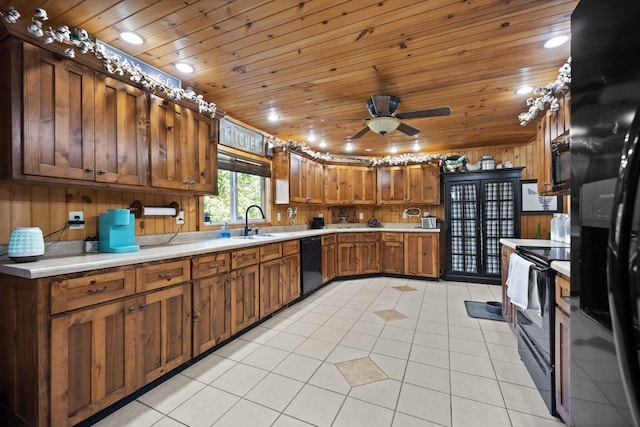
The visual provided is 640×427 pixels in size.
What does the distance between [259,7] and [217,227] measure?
7.81 ft

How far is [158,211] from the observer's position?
2578 millimetres

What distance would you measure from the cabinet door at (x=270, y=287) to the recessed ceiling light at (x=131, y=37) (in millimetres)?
2229

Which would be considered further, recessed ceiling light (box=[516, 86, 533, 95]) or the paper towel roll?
recessed ceiling light (box=[516, 86, 533, 95])

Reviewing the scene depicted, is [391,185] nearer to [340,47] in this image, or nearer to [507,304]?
[507,304]

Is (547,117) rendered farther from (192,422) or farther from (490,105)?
(192,422)

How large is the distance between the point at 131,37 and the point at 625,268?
288 centimetres

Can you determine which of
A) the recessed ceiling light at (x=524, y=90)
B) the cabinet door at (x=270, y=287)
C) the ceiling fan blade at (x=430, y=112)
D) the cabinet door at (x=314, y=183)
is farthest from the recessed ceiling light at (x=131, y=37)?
the recessed ceiling light at (x=524, y=90)

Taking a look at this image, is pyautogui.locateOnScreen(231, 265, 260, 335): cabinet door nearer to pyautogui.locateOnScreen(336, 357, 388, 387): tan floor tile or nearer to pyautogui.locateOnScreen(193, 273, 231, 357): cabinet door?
pyautogui.locateOnScreen(193, 273, 231, 357): cabinet door

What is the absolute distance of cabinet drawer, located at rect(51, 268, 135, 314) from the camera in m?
1.48

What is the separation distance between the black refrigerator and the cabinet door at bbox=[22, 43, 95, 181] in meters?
2.54

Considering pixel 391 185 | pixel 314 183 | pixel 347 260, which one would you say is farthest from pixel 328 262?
pixel 391 185

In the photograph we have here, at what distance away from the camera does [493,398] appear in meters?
1.85

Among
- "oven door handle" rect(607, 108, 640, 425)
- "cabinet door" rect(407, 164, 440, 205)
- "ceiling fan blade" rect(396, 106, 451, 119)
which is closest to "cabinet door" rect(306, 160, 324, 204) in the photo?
"cabinet door" rect(407, 164, 440, 205)

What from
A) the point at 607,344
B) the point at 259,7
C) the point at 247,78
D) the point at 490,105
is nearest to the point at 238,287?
the point at 247,78
